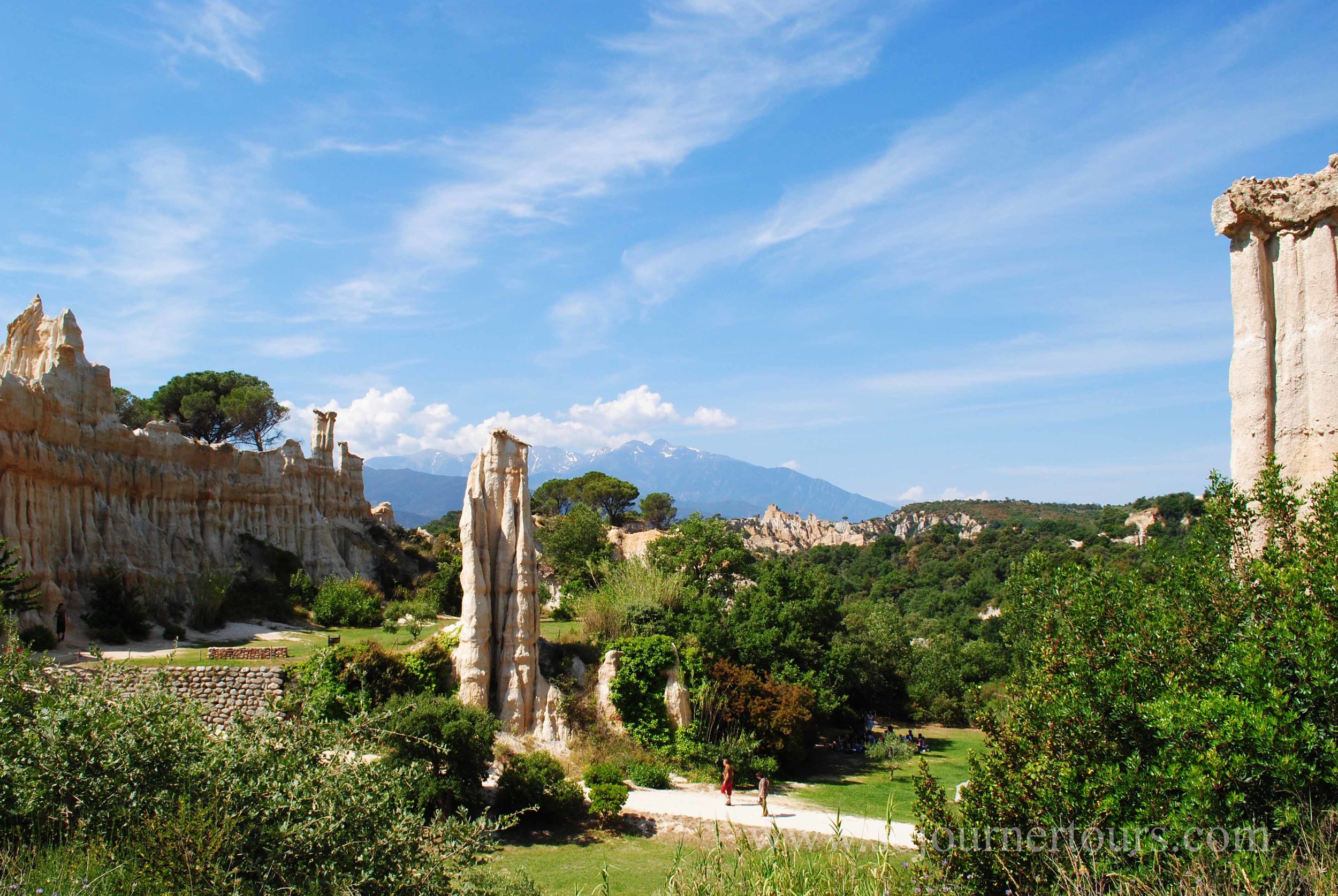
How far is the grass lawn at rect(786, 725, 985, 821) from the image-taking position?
21.1 m

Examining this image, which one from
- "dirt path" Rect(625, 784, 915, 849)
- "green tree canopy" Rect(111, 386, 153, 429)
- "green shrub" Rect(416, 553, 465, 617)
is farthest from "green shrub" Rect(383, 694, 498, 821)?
"green tree canopy" Rect(111, 386, 153, 429)

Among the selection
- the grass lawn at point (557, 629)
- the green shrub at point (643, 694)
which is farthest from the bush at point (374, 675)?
the green shrub at point (643, 694)

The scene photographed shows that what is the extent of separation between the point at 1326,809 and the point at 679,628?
21.7 meters

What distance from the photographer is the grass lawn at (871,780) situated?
21.1 m

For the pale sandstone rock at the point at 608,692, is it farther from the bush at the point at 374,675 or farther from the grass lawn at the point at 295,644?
the grass lawn at the point at 295,644

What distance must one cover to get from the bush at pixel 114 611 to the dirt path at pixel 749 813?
666 inches

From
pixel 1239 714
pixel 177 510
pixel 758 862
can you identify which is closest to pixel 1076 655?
pixel 1239 714

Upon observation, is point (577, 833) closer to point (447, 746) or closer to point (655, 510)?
point (447, 746)

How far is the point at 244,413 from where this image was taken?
58.5 metres

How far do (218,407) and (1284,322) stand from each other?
60802 millimetres

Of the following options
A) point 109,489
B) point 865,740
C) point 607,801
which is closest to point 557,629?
point 865,740

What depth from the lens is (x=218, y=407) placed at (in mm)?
58156

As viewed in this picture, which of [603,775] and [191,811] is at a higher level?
[191,811]

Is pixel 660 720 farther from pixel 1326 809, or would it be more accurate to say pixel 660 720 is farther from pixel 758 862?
pixel 1326 809
